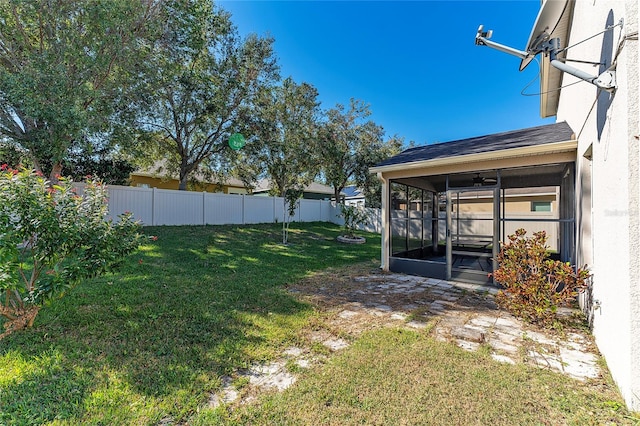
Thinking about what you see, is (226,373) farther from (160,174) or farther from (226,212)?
(160,174)

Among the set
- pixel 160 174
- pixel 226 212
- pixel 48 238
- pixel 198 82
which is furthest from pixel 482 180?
pixel 160 174

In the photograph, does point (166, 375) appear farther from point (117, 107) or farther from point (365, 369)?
point (117, 107)

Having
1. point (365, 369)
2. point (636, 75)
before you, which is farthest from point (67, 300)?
point (636, 75)

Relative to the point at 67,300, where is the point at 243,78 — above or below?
above

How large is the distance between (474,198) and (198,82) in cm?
1040

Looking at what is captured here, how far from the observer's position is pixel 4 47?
305 inches

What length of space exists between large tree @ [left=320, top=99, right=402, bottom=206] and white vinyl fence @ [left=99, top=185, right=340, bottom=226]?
108 inches

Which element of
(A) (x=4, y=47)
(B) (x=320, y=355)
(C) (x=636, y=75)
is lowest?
(B) (x=320, y=355)

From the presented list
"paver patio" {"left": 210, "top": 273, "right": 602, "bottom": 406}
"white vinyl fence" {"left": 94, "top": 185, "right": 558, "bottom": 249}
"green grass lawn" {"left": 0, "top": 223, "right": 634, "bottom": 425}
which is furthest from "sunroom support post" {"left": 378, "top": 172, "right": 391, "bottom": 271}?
"green grass lawn" {"left": 0, "top": 223, "right": 634, "bottom": 425}

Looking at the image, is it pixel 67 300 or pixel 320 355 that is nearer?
pixel 320 355

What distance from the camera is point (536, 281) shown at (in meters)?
3.72

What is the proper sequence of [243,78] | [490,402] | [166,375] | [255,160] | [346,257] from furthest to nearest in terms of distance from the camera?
[255,160] → [243,78] → [346,257] → [166,375] → [490,402]

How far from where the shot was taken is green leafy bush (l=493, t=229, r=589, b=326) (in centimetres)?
357

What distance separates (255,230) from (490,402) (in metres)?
11.6
